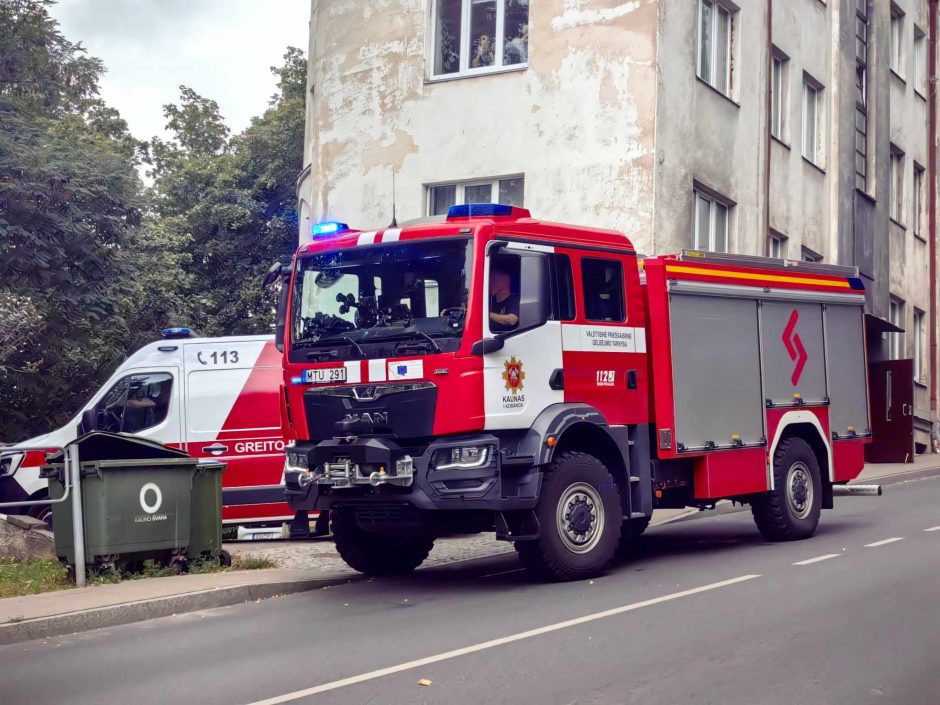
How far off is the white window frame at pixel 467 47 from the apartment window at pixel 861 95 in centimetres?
1083

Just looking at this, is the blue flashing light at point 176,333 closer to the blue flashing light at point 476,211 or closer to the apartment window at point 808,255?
the blue flashing light at point 476,211

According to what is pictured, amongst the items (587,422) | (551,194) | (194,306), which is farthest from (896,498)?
(194,306)

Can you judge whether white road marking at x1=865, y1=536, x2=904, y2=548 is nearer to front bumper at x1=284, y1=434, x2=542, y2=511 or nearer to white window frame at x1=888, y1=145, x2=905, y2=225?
front bumper at x1=284, y1=434, x2=542, y2=511

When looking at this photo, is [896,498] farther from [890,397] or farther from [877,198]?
[877,198]

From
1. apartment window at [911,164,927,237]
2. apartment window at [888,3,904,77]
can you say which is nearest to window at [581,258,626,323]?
apartment window at [888,3,904,77]

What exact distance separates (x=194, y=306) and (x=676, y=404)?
2157 centimetres

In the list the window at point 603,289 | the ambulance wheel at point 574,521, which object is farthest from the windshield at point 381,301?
the ambulance wheel at point 574,521

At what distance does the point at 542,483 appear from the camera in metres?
9.91

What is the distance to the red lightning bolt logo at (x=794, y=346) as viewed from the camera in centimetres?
1274

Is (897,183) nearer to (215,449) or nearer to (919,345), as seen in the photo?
(919,345)

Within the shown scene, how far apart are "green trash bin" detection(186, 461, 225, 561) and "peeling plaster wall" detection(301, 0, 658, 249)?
8943 millimetres

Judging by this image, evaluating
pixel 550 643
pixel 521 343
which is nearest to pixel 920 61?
pixel 521 343

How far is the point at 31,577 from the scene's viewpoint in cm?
1067

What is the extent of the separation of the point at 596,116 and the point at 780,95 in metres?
6.73
